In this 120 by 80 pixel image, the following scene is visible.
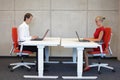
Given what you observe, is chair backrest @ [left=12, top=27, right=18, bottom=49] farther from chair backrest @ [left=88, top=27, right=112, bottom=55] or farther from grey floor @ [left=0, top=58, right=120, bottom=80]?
chair backrest @ [left=88, top=27, right=112, bottom=55]

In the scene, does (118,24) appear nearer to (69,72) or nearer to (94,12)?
(94,12)

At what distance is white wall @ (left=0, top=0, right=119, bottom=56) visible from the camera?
7.49 metres

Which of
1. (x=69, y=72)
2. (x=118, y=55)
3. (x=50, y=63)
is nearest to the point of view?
(x=69, y=72)

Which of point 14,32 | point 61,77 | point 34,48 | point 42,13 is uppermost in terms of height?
point 42,13

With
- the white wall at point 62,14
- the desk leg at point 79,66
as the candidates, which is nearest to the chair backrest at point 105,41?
the desk leg at point 79,66

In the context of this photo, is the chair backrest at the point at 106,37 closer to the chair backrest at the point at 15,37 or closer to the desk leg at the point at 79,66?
the desk leg at the point at 79,66

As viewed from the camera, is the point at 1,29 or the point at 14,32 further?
the point at 1,29

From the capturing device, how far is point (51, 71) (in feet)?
18.1

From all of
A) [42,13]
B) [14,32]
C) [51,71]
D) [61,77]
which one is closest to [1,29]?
[42,13]

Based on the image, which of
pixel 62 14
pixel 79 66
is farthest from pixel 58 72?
pixel 62 14

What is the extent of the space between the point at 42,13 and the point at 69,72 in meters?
2.78

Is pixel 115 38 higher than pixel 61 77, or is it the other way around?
pixel 115 38

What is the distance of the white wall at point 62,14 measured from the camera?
24.6 feet

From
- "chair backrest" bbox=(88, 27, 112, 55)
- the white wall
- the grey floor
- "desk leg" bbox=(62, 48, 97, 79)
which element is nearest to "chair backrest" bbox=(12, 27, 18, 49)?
the grey floor
